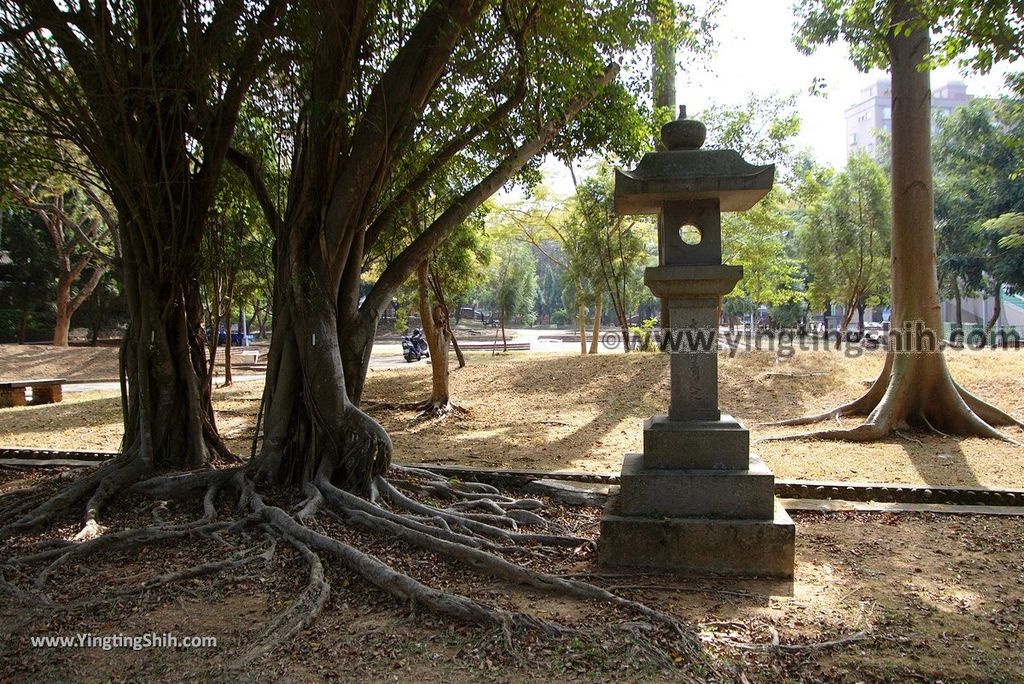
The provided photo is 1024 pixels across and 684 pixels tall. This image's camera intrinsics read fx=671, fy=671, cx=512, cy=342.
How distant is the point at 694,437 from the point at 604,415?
6.03m

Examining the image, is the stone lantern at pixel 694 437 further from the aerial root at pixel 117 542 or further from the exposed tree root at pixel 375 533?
the aerial root at pixel 117 542

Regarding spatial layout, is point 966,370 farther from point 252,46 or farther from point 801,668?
point 252,46

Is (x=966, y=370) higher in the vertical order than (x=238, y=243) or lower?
lower

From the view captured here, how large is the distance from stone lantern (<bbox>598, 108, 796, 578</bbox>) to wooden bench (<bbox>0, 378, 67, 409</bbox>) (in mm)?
12890

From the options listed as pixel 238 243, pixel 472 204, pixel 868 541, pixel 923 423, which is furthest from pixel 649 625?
pixel 923 423

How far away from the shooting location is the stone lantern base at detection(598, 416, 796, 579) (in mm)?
4168

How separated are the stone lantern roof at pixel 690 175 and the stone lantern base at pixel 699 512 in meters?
1.56

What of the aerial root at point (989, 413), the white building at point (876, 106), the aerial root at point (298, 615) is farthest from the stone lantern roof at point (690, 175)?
the white building at point (876, 106)

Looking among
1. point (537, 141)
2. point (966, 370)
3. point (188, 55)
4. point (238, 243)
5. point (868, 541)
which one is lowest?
point (868, 541)

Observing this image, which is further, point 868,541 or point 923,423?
point 923,423

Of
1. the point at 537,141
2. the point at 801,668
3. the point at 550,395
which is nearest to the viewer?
the point at 801,668

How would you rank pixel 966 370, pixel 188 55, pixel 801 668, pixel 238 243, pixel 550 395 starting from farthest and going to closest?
pixel 550 395 → pixel 966 370 → pixel 238 243 → pixel 188 55 → pixel 801 668

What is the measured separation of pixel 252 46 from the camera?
17.9 ft

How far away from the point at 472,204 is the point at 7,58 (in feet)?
12.6
